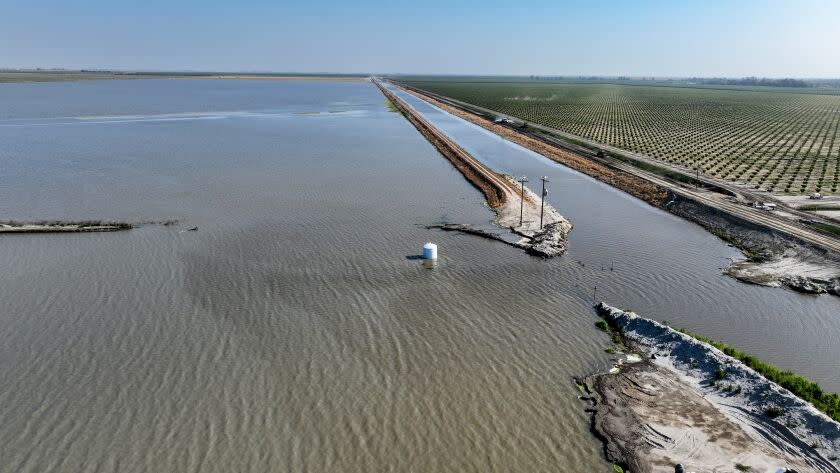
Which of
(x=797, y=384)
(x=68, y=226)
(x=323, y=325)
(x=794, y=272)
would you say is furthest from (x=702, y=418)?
(x=68, y=226)

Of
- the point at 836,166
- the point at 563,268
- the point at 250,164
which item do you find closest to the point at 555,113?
the point at 836,166

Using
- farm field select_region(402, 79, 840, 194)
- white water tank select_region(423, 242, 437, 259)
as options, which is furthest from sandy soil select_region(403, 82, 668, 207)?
white water tank select_region(423, 242, 437, 259)

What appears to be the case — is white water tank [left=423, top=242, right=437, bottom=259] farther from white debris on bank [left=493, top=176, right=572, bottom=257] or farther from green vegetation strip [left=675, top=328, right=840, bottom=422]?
green vegetation strip [left=675, top=328, right=840, bottom=422]

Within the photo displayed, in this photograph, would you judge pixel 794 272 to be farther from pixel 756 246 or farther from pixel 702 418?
pixel 702 418

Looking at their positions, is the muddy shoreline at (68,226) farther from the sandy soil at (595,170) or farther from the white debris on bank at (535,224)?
the sandy soil at (595,170)

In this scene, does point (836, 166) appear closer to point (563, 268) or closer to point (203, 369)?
point (563, 268)

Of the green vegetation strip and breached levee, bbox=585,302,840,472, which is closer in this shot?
breached levee, bbox=585,302,840,472

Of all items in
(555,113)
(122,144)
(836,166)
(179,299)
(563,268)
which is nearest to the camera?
(179,299)
